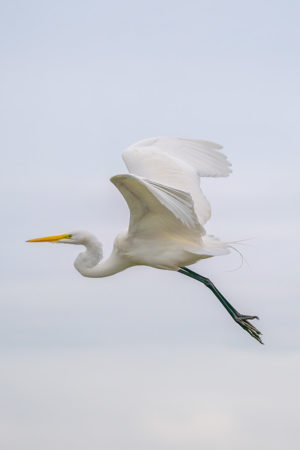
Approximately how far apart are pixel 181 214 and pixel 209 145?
4.33 m

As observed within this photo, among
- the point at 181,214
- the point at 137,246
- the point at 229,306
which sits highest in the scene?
the point at 181,214

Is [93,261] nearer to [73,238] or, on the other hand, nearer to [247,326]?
[73,238]

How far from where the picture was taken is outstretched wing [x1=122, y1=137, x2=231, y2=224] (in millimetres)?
16750

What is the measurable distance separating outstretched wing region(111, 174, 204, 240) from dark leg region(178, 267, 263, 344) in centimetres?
107

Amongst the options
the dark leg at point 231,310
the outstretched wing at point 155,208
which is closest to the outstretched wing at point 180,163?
the outstretched wing at point 155,208

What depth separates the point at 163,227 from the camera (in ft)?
52.1

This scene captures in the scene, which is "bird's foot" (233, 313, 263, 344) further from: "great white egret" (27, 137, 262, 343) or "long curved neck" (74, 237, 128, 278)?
"long curved neck" (74, 237, 128, 278)

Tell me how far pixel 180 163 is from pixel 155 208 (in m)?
2.24

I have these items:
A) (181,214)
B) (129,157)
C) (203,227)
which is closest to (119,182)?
(181,214)

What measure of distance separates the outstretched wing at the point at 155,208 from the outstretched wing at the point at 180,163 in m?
0.67

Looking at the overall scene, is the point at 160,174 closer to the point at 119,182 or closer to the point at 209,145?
the point at 209,145

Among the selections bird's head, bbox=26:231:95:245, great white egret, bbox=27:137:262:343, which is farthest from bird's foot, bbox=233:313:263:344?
bird's head, bbox=26:231:95:245

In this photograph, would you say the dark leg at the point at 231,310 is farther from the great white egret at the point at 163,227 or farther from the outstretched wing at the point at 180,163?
the outstretched wing at the point at 180,163

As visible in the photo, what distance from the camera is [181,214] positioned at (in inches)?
550
